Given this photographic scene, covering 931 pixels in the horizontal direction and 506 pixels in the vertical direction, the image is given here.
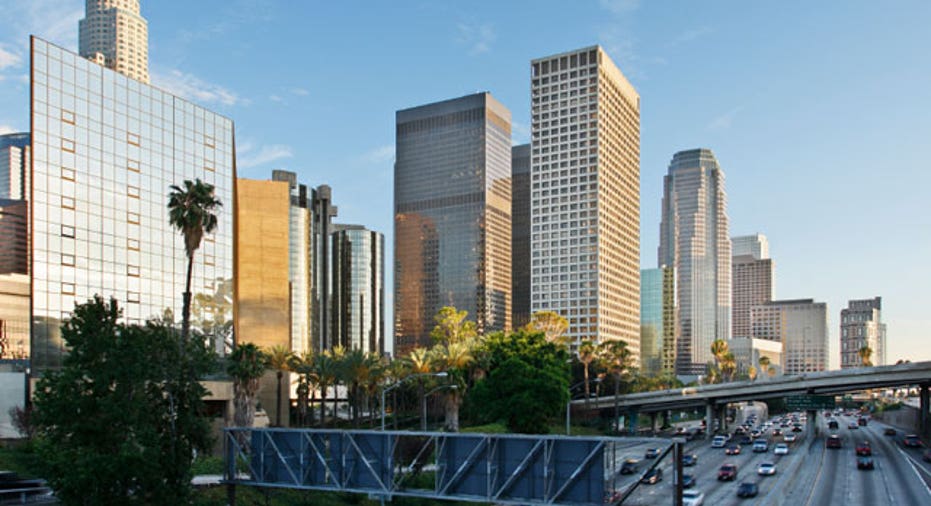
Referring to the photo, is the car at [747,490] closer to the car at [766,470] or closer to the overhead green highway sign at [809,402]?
the car at [766,470]

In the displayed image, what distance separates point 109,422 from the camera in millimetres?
40906

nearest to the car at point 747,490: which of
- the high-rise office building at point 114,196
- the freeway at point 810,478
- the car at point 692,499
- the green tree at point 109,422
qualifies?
the freeway at point 810,478

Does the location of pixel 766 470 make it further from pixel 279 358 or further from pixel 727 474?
pixel 279 358

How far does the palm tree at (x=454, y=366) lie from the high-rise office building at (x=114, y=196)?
90.1 ft

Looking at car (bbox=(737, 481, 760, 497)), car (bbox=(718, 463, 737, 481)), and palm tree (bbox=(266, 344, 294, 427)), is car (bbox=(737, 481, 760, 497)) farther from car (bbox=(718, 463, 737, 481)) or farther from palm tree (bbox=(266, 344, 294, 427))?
palm tree (bbox=(266, 344, 294, 427))

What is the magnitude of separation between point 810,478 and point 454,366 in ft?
137

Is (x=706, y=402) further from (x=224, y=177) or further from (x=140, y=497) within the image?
(x=140, y=497)

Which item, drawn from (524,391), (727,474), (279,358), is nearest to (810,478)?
(727,474)

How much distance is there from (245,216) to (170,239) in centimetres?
3434

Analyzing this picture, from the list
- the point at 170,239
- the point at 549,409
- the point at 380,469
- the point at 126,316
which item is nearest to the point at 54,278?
the point at 126,316

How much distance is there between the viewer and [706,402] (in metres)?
145

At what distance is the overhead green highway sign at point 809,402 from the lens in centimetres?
12431

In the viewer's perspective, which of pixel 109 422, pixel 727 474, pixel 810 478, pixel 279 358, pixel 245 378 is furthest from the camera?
pixel 279 358

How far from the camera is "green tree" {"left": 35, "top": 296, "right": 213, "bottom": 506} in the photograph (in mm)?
39906
